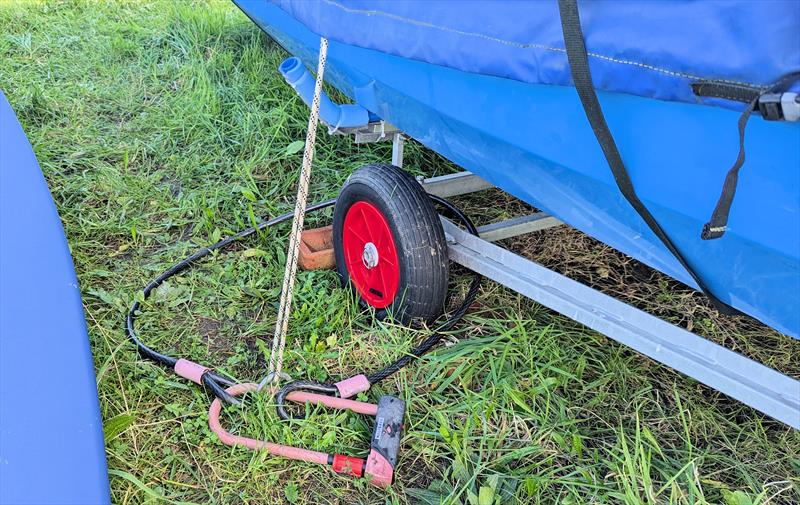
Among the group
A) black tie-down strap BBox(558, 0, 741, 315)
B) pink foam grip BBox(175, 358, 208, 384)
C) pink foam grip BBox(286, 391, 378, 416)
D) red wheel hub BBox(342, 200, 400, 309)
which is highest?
black tie-down strap BBox(558, 0, 741, 315)

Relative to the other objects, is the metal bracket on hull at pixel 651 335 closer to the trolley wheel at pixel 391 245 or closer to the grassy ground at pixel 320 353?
the trolley wheel at pixel 391 245

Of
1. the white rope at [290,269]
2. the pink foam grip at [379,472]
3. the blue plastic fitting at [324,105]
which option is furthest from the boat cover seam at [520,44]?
the pink foam grip at [379,472]

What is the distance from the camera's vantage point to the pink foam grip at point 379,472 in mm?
1724

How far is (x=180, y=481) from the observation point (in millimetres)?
1751

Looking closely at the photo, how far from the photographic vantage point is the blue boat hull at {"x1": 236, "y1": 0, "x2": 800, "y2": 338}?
3.99ft

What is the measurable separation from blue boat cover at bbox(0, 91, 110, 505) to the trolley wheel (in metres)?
0.87

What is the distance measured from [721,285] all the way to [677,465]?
60 cm

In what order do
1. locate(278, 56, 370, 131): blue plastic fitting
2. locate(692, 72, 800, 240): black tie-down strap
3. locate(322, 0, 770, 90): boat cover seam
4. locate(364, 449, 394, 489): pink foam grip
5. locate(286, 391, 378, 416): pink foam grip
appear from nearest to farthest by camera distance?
locate(692, 72, 800, 240): black tie-down strap < locate(322, 0, 770, 90): boat cover seam < locate(364, 449, 394, 489): pink foam grip < locate(286, 391, 378, 416): pink foam grip < locate(278, 56, 370, 131): blue plastic fitting

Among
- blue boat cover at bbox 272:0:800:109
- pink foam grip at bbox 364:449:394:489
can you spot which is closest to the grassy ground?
pink foam grip at bbox 364:449:394:489

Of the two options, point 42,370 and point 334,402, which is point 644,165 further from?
point 42,370

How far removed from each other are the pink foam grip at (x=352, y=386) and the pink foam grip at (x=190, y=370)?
15.5 inches

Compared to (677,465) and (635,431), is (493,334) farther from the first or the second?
(677,465)

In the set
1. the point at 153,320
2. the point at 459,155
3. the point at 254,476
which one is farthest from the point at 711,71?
the point at 153,320

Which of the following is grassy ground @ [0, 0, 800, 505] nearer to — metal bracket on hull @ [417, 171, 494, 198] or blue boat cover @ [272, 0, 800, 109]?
metal bracket on hull @ [417, 171, 494, 198]
